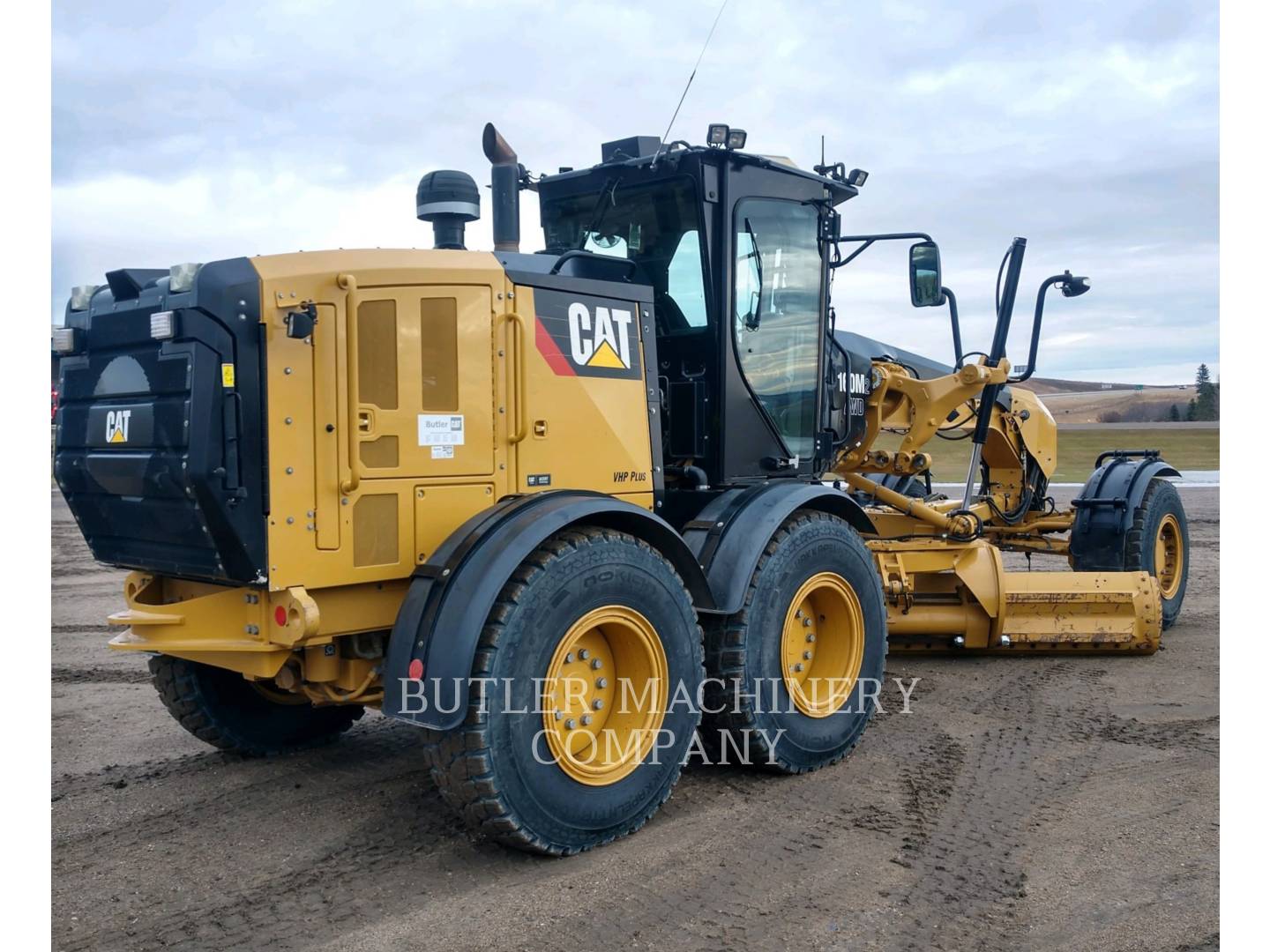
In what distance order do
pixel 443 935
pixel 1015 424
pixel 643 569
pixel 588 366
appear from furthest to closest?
pixel 1015 424
pixel 588 366
pixel 643 569
pixel 443 935

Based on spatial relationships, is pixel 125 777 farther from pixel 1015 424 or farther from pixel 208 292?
pixel 1015 424

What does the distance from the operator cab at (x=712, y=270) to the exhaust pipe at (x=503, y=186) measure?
0.26 metres

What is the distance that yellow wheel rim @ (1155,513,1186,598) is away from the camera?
27.8 ft

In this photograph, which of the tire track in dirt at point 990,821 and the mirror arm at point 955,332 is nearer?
the tire track in dirt at point 990,821

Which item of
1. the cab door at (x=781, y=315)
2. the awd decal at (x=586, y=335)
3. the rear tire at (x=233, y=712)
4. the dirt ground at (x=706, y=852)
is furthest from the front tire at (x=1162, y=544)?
the rear tire at (x=233, y=712)

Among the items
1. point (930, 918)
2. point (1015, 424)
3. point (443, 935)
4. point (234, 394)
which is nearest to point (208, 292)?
point (234, 394)

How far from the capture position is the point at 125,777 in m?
4.93

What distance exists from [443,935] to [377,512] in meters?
1.44

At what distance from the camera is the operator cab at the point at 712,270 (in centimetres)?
514

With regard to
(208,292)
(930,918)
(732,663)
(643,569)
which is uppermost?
(208,292)

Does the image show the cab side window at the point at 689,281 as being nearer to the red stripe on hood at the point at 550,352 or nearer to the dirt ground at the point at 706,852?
the red stripe on hood at the point at 550,352

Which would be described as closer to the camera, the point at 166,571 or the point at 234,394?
the point at 234,394

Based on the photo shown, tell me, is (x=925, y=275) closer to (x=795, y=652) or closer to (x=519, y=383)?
(x=795, y=652)

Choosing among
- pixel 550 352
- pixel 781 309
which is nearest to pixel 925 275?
pixel 781 309
